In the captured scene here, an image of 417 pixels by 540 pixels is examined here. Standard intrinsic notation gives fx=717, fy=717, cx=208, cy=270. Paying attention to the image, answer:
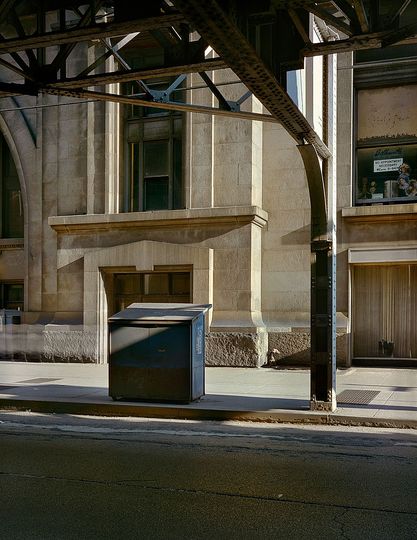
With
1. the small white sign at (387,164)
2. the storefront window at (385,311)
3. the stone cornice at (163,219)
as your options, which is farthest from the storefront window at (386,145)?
the stone cornice at (163,219)

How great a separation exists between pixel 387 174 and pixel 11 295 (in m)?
10.8

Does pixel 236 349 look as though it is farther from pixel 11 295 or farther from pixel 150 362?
pixel 11 295

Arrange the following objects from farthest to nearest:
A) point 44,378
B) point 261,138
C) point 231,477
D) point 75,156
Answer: point 75,156 → point 261,138 → point 44,378 → point 231,477

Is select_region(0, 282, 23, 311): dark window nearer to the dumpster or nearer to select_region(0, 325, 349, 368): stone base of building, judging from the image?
select_region(0, 325, 349, 368): stone base of building

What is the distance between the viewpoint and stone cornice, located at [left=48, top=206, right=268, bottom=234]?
16766mm

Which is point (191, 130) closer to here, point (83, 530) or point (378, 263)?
point (378, 263)

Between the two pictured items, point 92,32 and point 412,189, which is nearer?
point 92,32

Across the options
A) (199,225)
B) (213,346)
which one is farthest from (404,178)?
(213,346)

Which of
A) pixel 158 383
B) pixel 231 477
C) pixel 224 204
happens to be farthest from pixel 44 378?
pixel 231 477

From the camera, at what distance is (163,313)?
11195 millimetres

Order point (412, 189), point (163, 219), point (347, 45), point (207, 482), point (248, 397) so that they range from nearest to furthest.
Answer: point (207, 482) < point (347, 45) < point (248, 397) < point (412, 189) < point (163, 219)

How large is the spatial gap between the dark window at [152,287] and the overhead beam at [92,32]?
9487 mm

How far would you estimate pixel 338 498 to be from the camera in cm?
596

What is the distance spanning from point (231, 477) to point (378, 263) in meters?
10.5
